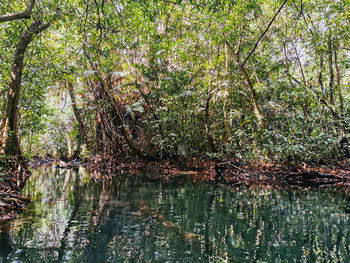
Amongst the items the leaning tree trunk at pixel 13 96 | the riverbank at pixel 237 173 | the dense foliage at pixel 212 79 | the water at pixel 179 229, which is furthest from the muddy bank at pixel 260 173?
the leaning tree trunk at pixel 13 96

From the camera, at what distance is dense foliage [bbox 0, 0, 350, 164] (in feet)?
25.3

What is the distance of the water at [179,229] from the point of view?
2988mm

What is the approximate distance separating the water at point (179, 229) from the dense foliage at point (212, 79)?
3480 millimetres

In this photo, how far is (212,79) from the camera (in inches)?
374

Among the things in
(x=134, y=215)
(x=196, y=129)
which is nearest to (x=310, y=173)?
(x=196, y=129)

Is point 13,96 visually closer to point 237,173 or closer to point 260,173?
point 237,173

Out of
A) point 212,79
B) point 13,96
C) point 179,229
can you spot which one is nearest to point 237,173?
point 212,79

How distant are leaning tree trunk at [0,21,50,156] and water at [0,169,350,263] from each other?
2.13m

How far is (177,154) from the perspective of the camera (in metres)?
12.8

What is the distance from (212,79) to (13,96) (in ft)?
21.6

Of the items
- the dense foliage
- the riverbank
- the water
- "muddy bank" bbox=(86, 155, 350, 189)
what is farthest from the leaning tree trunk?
"muddy bank" bbox=(86, 155, 350, 189)

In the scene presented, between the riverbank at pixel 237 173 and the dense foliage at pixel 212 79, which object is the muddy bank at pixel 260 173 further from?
the dense foliage at pixel 212 79

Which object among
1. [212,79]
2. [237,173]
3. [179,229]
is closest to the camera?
[179,229]

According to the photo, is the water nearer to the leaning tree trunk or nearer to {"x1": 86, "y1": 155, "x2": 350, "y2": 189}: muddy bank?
the leaning tree trunk
